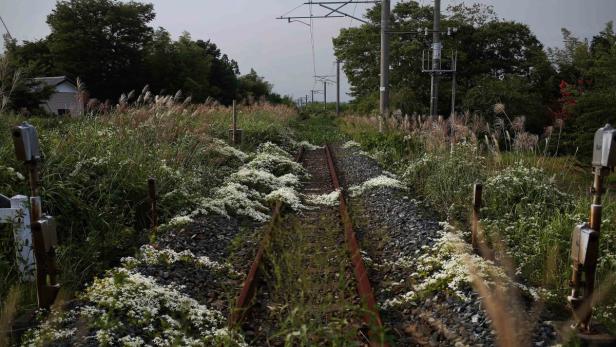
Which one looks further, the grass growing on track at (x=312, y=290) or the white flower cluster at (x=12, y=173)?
the white flower cluster at (x=12, y=173)

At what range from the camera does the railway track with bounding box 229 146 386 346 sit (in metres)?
3.25

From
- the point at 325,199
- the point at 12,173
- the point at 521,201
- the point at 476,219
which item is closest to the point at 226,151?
the point at 325,199

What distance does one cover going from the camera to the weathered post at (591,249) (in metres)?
3.35

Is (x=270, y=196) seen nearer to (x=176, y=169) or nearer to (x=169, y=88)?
(x=176, y=169)

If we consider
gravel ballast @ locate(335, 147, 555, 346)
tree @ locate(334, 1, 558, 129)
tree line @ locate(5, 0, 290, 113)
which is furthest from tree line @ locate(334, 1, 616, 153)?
gravel ballast @ locate(335, 147, 555, 346)

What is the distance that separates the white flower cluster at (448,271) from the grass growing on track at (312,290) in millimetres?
519

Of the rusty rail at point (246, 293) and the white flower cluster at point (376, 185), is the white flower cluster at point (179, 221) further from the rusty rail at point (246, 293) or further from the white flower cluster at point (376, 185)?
the white flower cluster at point (376, 185)

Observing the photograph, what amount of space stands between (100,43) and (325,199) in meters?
35.9

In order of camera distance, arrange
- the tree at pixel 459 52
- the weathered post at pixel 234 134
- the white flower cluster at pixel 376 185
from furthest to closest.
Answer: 1. the tree at pixel 459 52
2. the weathered post at pixel 234 134
3. the white flower cluster at pixel 376 185

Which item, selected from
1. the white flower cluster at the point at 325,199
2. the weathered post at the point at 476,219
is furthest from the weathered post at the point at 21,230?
the white flower cluster at the point at 325,199

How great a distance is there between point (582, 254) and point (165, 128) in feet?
21.8

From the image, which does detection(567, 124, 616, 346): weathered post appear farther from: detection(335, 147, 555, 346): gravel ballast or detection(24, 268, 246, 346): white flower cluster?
detection(24, 268, 246, 346): white flower cluster

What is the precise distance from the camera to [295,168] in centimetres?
1178

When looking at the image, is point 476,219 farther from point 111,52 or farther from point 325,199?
point 111,52
